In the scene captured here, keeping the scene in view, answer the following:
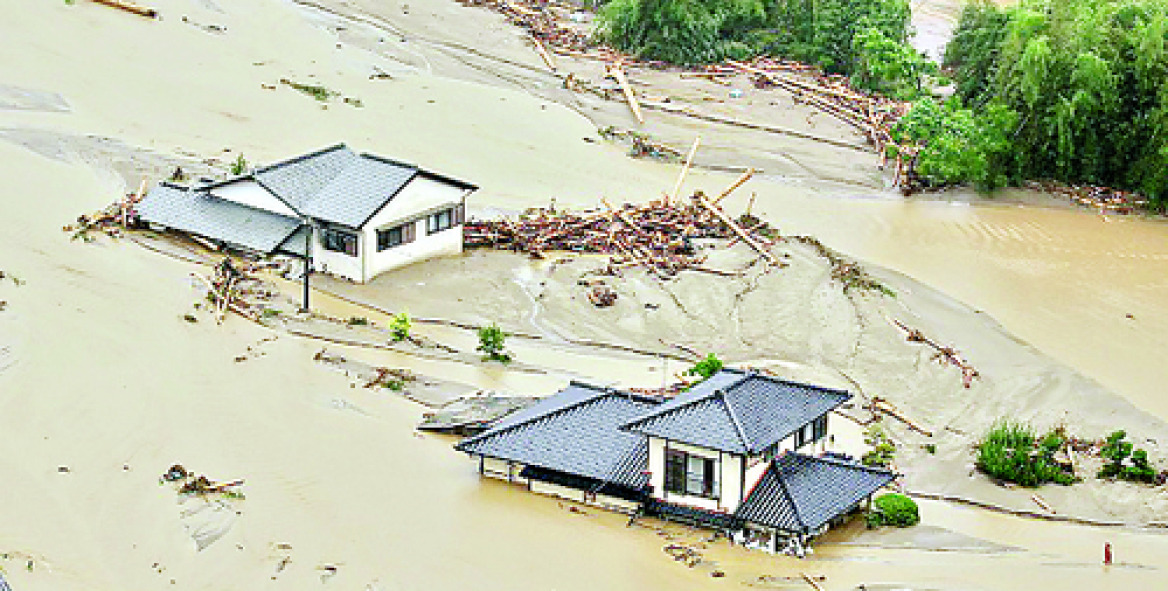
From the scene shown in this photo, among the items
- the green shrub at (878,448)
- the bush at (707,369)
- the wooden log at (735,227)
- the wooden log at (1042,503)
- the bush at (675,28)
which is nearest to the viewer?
the wooden log at (1042,503)

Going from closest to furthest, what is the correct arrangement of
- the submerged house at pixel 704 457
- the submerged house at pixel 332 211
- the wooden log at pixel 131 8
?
the submerged house at pixel 704 457 → the submerged house at pixel 332 211 → the wooden log at pixel 131 8

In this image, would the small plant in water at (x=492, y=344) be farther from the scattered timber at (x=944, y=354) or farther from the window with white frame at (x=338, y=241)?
the scattered timber at (x=944, y=354)

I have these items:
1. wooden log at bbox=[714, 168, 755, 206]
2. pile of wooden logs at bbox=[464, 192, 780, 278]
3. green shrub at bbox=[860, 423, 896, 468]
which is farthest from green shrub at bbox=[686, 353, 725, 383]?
wooden log at bbox=[714, 168, 755, 206]

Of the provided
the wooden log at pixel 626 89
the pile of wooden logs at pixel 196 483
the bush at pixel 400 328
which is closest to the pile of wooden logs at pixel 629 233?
the bush at pixel 400 328

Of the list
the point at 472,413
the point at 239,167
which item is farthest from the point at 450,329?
the point at 239,167

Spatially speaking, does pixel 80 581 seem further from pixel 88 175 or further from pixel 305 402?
pixel 88 175

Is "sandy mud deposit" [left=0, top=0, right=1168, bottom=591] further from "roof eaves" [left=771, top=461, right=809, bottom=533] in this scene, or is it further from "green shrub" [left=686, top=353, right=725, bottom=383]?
"green shrub" [left=686, top=353, right=725, bottom=383]
